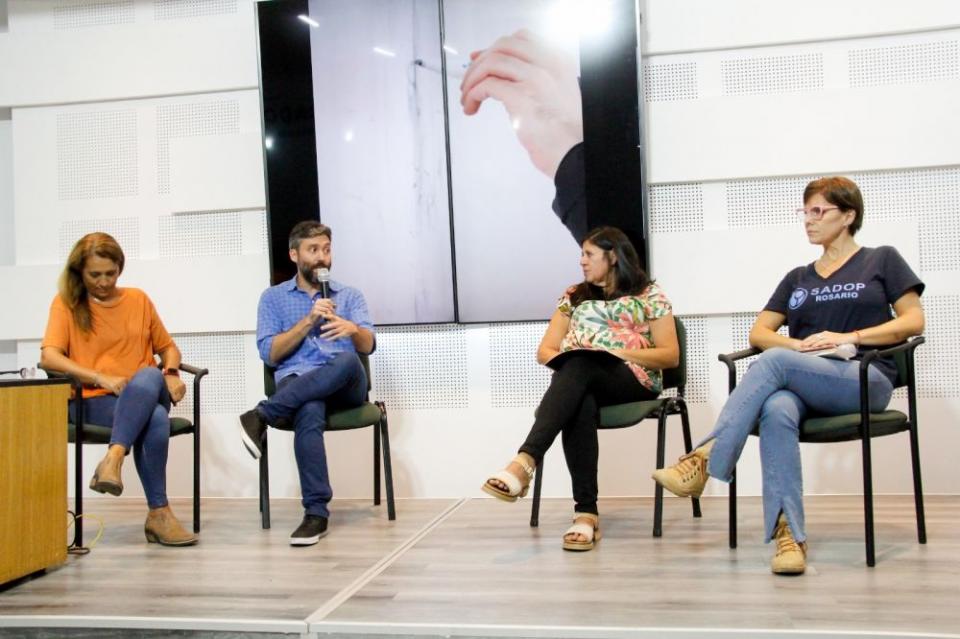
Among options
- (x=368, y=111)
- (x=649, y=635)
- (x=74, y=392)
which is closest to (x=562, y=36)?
(x=368, y=111)

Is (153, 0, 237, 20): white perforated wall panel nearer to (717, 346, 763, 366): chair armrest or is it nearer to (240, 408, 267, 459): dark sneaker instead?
(240, 408, 267, 459): dark sneaker

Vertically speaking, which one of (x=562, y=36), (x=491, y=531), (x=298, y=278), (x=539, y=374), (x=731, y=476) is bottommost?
(x=491, y=531)

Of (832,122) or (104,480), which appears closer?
(104,480)

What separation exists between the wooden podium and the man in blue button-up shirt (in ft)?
2.12

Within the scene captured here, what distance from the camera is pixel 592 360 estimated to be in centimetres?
310

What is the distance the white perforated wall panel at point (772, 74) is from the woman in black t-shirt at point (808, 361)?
1120 mm

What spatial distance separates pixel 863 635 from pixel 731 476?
2.66ft

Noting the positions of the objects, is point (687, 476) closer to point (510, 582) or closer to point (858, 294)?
point (510, 582)

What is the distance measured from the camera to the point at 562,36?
3.99m

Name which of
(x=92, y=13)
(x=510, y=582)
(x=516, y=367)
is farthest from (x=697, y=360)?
(x=92, y=13)

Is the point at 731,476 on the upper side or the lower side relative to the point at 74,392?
lower

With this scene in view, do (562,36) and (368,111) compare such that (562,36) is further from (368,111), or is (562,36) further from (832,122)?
(832,122)

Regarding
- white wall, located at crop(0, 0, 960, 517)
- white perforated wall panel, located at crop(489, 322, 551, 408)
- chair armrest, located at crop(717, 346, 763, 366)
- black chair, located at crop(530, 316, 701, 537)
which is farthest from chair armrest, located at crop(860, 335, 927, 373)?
white perforated wall panel, located at crop(489, 322, 551, 408)

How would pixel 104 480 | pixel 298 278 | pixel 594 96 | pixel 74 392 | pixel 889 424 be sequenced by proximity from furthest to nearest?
1. pixel 594 96
2. pixel 298 278
3. pixel 74 392
4. pixel 104 480
5. pixel 889 424
